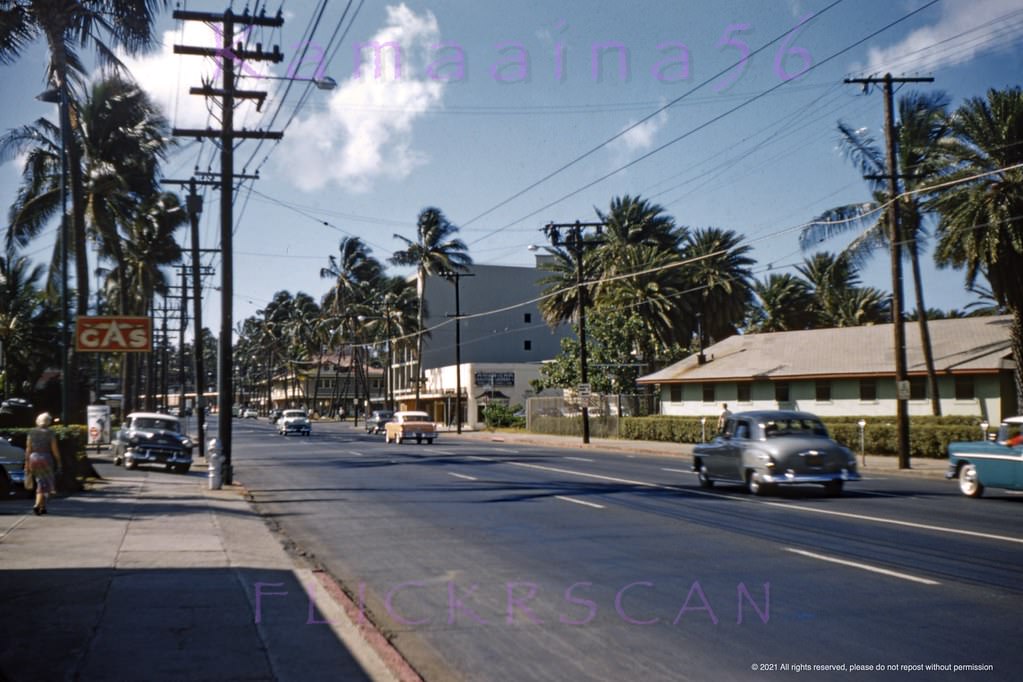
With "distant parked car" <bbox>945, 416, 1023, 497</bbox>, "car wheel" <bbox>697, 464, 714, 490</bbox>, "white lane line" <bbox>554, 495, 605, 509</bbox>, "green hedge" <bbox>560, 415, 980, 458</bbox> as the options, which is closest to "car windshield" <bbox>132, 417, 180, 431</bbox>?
"white lane line" <bbox>554, 495, 605, 509</bbox>

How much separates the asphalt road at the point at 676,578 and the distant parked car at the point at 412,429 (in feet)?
89.4

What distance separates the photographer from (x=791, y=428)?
62.1 ft

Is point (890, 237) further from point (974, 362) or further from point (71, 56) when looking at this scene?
point (71, 56)

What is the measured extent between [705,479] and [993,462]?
224 inches

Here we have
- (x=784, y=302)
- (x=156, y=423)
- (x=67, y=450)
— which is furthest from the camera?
(x=784, y=302)

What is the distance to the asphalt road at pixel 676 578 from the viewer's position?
7.23 metres

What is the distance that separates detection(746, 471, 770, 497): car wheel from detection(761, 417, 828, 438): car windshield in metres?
0.84

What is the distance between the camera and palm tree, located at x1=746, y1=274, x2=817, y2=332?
241 ft

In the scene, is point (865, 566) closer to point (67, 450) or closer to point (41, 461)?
point (41, 461)

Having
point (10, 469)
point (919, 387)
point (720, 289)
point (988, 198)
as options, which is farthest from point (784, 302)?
point (10, 469)

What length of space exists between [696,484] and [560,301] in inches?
1833

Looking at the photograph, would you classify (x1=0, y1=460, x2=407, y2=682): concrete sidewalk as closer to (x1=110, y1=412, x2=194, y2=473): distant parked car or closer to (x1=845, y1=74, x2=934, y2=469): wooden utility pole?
(x1=110, y1=412, x2=194, y2=473): distant parked car

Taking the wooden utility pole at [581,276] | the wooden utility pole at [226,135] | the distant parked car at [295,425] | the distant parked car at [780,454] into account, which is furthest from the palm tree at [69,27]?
the distant parked car at [295,425]

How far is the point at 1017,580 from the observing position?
32.0 feet
